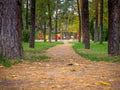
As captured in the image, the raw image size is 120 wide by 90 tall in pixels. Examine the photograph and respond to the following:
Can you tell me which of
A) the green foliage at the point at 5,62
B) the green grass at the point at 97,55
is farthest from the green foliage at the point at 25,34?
the green foliage at the point at 5,62

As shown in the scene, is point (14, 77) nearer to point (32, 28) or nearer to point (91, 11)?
point (32, 28)

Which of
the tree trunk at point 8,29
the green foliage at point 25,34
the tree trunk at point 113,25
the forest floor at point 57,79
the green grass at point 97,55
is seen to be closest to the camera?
the forest floor at point 57,79

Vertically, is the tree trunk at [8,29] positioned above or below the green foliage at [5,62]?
above

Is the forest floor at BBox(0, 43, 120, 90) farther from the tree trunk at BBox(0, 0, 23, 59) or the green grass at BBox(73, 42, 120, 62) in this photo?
the green grass at BBox(73, 42, 120, 62)

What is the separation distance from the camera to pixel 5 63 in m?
10.5

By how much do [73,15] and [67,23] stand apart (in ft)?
30.2

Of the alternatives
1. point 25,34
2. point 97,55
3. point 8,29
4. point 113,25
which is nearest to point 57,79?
point 8,29

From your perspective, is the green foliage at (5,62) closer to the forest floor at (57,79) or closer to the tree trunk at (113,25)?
the forest floor at (57,79)

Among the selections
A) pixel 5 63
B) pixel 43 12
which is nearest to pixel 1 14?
pixel 5 63

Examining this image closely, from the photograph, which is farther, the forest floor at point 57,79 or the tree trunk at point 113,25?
the tree trunk at point 113,25

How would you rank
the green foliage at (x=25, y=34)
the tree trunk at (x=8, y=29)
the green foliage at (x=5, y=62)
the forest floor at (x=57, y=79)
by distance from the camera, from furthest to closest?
1. the green foliage at (x=25, y=34)
2. the tree trunk at (x=8, y=29)
3. the green foliage at (x=5, y=62)
4. the forest floor at (x=57, y=79)

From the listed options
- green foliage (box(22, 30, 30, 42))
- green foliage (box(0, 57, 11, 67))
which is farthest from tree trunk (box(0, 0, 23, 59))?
green foliage (box(22, 30, 30, 42))

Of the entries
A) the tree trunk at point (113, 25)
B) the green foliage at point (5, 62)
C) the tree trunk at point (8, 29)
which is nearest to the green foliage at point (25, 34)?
the tree trunk at point (113, 25)

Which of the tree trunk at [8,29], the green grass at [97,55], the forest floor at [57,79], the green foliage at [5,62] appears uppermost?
the tree trunk at [8,29]
